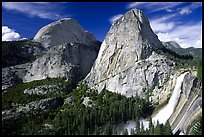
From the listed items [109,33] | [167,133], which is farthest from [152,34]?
[167,133]

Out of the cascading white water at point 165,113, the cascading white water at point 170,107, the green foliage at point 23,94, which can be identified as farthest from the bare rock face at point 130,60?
the cascading white water at point 165,113

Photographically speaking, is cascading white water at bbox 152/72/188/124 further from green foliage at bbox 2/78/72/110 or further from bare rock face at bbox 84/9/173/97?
green foliage at bbox 2/78/72/110

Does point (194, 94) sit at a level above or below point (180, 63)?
below

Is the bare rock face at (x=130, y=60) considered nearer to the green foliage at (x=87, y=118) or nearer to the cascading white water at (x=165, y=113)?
the green foliage at (x=87, y=118)

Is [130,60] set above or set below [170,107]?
above

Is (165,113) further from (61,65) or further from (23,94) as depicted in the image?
Result: (61,65)

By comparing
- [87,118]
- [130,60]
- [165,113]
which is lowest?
[87,118]

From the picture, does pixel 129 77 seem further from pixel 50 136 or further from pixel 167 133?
pixel 167 133

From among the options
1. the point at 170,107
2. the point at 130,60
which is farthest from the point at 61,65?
the point at 170,107

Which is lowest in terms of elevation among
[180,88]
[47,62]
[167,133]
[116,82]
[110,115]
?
[167,133]
